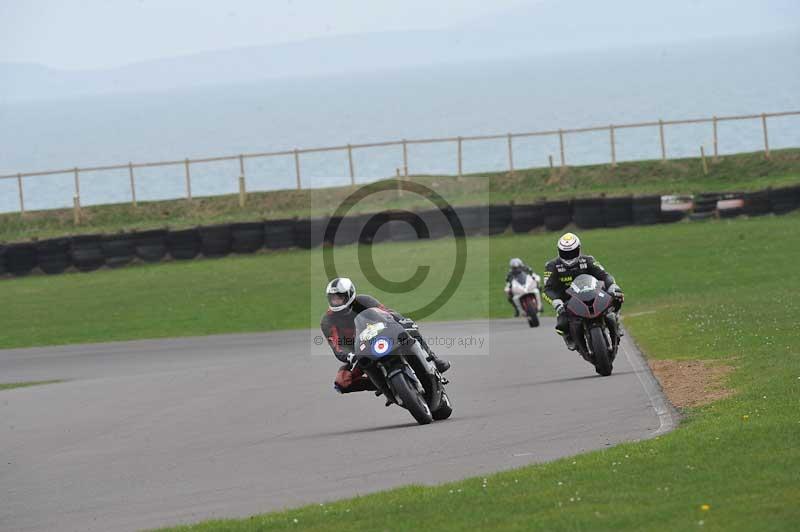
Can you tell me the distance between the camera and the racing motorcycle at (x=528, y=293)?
26.4 m

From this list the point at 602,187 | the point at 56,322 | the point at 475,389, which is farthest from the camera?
the point at 602,187

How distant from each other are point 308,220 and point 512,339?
60.1 feet

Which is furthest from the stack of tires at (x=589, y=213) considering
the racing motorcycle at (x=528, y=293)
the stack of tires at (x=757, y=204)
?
the racing motorcycle at (x=528, y=293)

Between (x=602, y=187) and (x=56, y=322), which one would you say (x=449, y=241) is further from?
(x=56, y=322)

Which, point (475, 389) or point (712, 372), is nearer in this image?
point (712, 372)

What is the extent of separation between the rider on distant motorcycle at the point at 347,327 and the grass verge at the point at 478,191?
3226cm

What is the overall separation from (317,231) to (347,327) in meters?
28.5

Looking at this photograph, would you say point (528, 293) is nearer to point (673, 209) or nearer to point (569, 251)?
point (569, 251)

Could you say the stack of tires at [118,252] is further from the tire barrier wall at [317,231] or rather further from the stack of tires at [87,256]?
the stack of tires at [87,256]

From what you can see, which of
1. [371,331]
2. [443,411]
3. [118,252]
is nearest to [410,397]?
[371,331]

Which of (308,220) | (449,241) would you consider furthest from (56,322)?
(449,241)

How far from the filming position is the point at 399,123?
157 meters
